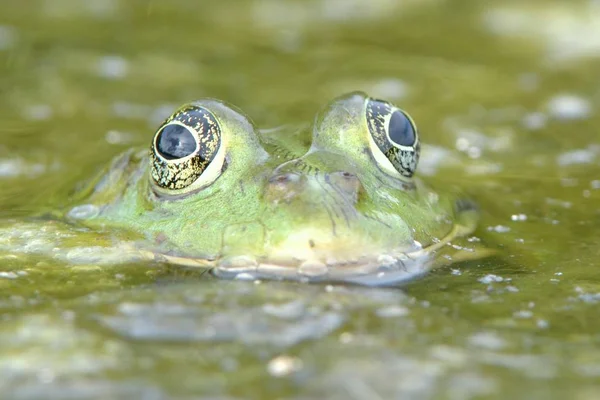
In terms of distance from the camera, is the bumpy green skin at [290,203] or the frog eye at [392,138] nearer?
the bumpy green skin at [290,203]

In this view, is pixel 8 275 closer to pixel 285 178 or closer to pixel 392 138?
pixel 285 178

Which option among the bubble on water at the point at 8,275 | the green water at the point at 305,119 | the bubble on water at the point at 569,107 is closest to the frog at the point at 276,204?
the green water at the point at 305,119

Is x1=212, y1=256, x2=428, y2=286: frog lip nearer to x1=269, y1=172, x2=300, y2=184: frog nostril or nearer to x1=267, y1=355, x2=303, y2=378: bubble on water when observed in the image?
A: x1=269, y1=172, x2=300, y2=184: frog nostril

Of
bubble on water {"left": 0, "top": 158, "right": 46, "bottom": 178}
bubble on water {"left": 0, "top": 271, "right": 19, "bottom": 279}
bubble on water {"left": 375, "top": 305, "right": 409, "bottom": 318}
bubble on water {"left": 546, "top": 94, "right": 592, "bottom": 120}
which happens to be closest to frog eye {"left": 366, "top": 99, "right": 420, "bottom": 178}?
bubble on water {"left": 375, "top": 305, "right": 409, "bottom": 318}

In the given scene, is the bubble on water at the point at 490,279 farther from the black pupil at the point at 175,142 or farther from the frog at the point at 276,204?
the black pupil at the point at 175,142

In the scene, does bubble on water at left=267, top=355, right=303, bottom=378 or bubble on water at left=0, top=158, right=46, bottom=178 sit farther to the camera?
bubble on water at left=0, top=158, right=46, bottom=178

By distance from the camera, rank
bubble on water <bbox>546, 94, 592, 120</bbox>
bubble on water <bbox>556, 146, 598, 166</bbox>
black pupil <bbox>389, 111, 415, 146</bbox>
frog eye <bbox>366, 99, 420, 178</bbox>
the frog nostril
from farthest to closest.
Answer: bubble on water <bbox>546, 94, 592, 120</bbox>, bubble on water <bbox>556, 146, 598, 166</bbox>, black pupil <bbox>389, 111, 415, 146</bbox>, frog eye <bbox>366, 99, 420, 178</bbox>, the frog nostril

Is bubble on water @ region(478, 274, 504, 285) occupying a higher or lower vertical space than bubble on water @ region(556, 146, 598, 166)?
lower

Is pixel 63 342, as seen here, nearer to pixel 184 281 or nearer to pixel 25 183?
→ pixel 184 281
